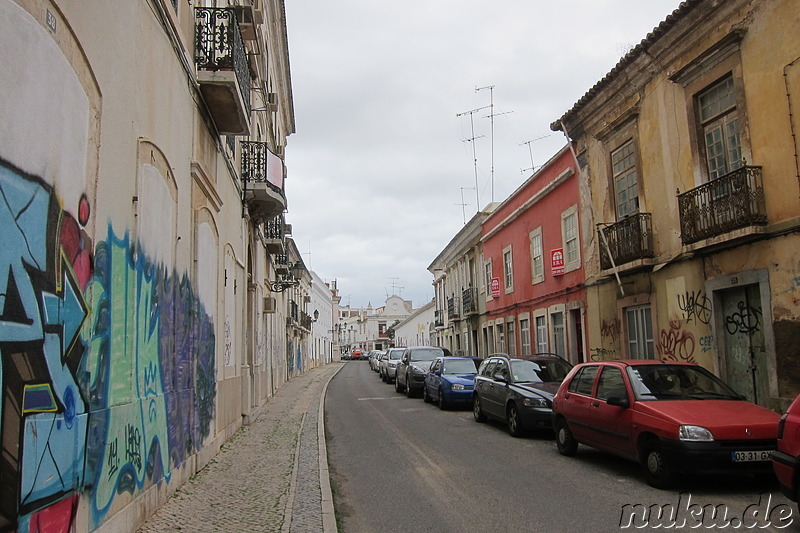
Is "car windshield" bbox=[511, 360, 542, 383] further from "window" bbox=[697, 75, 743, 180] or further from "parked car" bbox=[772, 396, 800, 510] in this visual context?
"parked car" bbox=[772, 396, 800, 510]

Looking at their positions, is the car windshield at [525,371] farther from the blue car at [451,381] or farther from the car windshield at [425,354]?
the car windshield at [425,354]

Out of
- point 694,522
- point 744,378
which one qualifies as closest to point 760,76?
point 744,378

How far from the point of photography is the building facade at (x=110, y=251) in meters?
3.77

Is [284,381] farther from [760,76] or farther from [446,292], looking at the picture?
[760,76]

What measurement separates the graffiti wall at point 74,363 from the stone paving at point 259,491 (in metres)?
0.56

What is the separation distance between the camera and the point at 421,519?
6.42 meters

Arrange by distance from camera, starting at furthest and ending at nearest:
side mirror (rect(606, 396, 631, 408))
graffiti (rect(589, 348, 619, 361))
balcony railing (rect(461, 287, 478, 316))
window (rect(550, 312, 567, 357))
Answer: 1. balcony railing (rect(461, 287, 478, 316))
2. window (rect(550, 312, 567, 357))
3. graffiti (rect(589, 348, 619, 361))
4. side mirror (rect(606, 396, 631, 408))

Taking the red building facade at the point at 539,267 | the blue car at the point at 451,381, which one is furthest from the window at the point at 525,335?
the blue car at the point at 451,381

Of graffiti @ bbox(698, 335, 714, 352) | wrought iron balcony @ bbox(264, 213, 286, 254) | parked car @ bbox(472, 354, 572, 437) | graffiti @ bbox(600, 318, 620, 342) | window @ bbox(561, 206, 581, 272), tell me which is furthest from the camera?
wrought iron balcony @ bbox(264, 213, 286, 254)

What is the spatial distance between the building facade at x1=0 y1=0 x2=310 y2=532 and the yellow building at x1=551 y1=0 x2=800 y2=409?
8692 mm

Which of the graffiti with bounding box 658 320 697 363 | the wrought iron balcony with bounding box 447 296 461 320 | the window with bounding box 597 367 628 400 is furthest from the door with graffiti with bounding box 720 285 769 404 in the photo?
the wrought iron balcony with bounding box 447 296 461 320

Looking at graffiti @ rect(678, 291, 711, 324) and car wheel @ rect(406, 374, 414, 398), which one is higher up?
graffiti @ rect(678, 291, 711, 324)

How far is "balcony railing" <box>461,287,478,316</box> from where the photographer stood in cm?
3097

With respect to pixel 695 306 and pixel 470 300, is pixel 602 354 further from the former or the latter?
pixel 470 300
